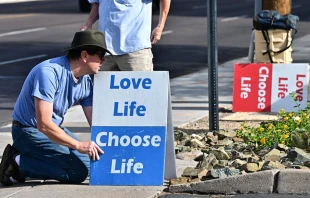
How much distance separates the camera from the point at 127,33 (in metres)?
7.75

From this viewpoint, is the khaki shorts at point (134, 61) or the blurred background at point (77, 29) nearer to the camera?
the khaki shorts at point (134, 61)

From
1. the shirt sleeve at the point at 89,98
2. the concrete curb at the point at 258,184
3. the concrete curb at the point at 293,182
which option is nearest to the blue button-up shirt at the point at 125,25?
the shirt sleeve at the point at 89,98

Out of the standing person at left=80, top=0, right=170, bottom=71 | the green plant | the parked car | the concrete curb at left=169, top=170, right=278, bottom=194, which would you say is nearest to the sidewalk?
the concrete curb at left=169, top=170, right=278, bottom=194

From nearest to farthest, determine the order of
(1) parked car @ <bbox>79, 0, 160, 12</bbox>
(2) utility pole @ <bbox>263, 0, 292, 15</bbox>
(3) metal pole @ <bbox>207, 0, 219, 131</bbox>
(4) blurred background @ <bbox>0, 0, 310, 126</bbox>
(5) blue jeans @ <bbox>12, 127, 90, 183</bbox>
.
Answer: (5) blue jeans @ <bbox>12, 127, 90, 183</bbox>
(3) metal pole @ <bbox>207, 0, 219, 131</bbox>
(2) utility pole @ <bbox>263, 0, 292, 15</bbox>
(4) blurred background @ <bbox>0, 0, 310, 126</bbox>
(1) parked car @ <bbox>79, 0, 160, 12</bbox>

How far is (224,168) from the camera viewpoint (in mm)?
6863

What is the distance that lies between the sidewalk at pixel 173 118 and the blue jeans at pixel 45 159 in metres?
0.09

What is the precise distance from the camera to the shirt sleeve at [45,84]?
6535 millimetres

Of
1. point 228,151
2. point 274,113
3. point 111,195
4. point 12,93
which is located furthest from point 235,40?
point 111,195

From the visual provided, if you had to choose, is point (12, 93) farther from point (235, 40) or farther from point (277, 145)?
point (235, 40)

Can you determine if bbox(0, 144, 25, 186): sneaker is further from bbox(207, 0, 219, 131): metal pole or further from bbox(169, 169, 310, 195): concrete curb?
bbox(207, 0, 219, 131): metal pole

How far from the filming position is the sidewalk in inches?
258

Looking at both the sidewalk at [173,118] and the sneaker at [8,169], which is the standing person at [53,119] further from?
the sidewalk at [173,118]

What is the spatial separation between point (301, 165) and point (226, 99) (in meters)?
4.53

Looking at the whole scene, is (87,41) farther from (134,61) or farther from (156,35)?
(156,35)
